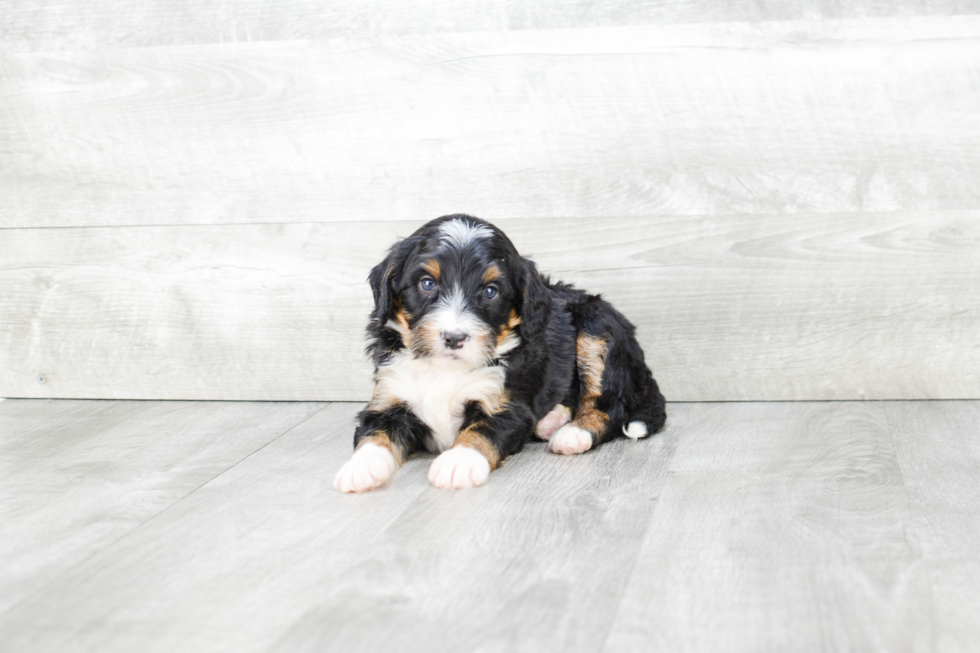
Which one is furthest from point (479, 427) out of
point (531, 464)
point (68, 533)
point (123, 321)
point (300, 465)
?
point (123, 321)

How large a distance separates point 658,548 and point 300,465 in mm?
1207

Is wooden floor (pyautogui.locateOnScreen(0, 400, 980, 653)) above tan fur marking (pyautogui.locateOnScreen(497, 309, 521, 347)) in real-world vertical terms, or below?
below

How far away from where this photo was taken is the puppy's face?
263 centimetres

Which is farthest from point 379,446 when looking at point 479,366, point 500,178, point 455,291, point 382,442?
point 500,178

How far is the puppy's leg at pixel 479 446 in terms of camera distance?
8.39 feet

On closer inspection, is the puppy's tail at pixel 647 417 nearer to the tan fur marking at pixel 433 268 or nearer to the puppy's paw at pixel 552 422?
the puppy's paw at pixel 552 422

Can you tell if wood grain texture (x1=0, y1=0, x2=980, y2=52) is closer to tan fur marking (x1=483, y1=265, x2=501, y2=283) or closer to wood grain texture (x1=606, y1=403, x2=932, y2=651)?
tan fur marking (x1=483, y1=265, x2=501, y2=283)

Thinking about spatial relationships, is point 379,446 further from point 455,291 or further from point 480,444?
point 455,291

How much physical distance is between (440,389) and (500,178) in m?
1.07

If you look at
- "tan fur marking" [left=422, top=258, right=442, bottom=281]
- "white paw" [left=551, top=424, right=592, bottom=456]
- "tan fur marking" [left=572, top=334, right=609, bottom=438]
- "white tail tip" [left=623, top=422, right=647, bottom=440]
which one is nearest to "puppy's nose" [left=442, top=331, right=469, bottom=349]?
"tan fur marking" [left=422, top=258, right=442, bottom=281]

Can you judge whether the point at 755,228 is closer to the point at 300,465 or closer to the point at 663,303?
the point at 663,303

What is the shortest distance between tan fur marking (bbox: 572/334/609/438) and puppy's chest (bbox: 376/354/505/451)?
0.39m

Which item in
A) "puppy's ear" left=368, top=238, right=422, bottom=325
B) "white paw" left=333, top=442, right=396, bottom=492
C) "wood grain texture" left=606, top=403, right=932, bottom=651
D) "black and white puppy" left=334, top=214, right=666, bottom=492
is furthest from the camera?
"puppy's ear" left=368, top=238, right=422, bottom=325

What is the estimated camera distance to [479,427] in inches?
109
